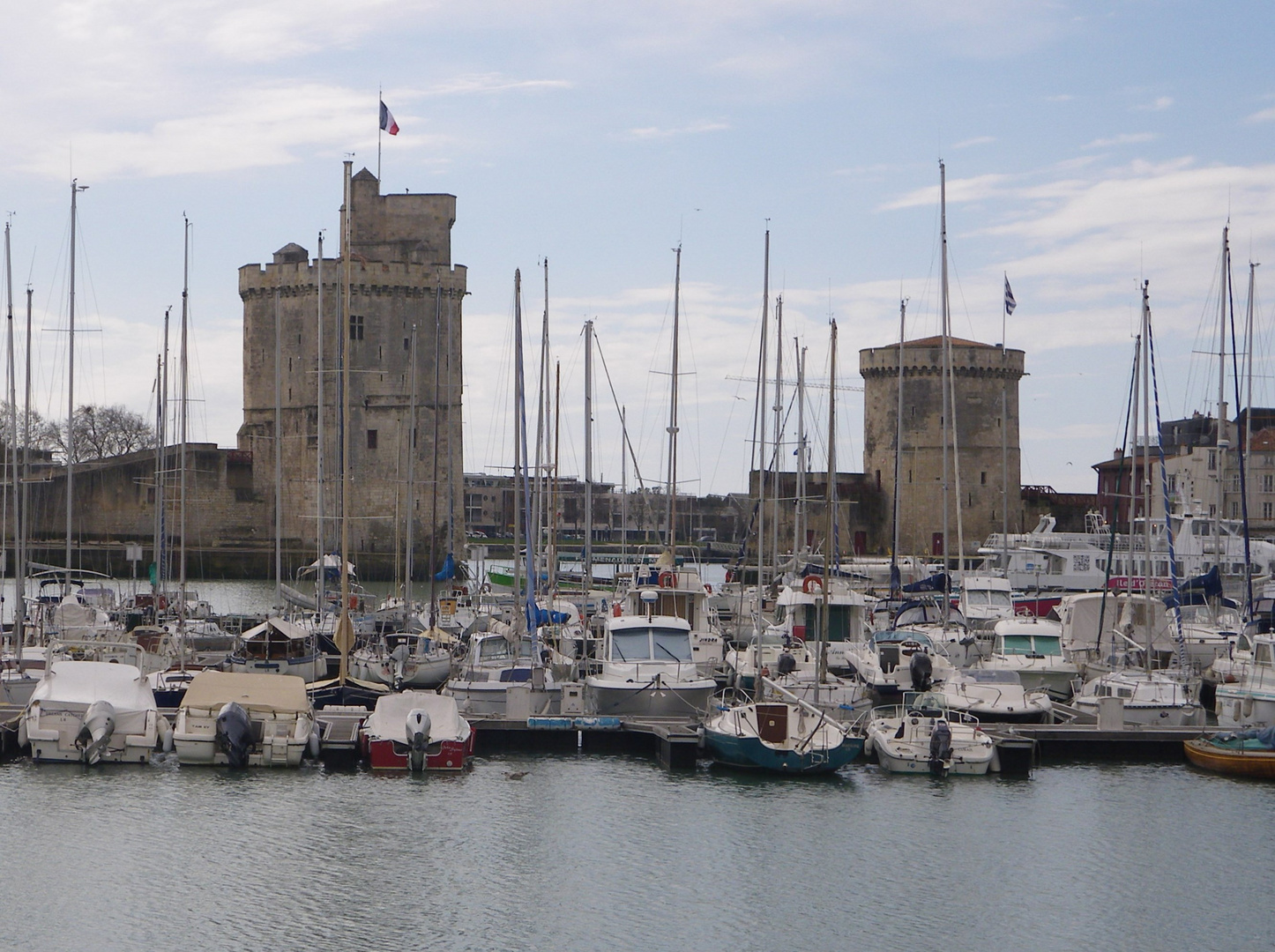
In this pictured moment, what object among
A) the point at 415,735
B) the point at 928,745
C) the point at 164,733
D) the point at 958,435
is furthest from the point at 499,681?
the point at 958,435

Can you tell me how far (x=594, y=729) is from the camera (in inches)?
909

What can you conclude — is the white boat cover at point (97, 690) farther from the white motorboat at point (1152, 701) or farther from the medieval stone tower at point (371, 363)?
the medieval stone tower at point (371, 363)

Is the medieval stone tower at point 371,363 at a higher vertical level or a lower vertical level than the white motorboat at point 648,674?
higher

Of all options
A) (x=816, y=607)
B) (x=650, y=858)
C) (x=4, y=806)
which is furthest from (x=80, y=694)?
(x=816, y=607)

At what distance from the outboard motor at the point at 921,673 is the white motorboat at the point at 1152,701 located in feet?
7.15

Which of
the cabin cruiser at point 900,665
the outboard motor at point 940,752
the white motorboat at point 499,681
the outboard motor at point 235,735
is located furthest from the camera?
the cabin cruiser at point 900,665

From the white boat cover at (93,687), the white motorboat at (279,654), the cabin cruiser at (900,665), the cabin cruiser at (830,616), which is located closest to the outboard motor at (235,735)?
the white boat cover at (93,687)

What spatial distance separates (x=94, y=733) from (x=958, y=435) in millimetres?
52416

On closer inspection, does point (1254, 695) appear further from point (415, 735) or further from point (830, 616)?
point (415, 735)

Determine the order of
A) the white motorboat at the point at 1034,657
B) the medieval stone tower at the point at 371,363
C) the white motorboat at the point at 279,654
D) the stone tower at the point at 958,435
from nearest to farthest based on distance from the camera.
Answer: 1. the white motorboat at the point at 1034,657
2. the white motorboat at the point at 279,654
3. the medieval stone tower at the point at 371,363
4. the stone tower at the point at 958,435

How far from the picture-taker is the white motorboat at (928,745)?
21.3 meters

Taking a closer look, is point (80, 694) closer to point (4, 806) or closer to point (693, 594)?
point (4, 806)

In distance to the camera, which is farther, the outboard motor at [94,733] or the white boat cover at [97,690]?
the white boat cover at [97,690]

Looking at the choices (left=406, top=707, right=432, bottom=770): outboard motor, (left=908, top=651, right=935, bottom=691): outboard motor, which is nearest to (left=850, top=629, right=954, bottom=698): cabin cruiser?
(left=908, top=651, right=935, bottom=691): outboard motor
